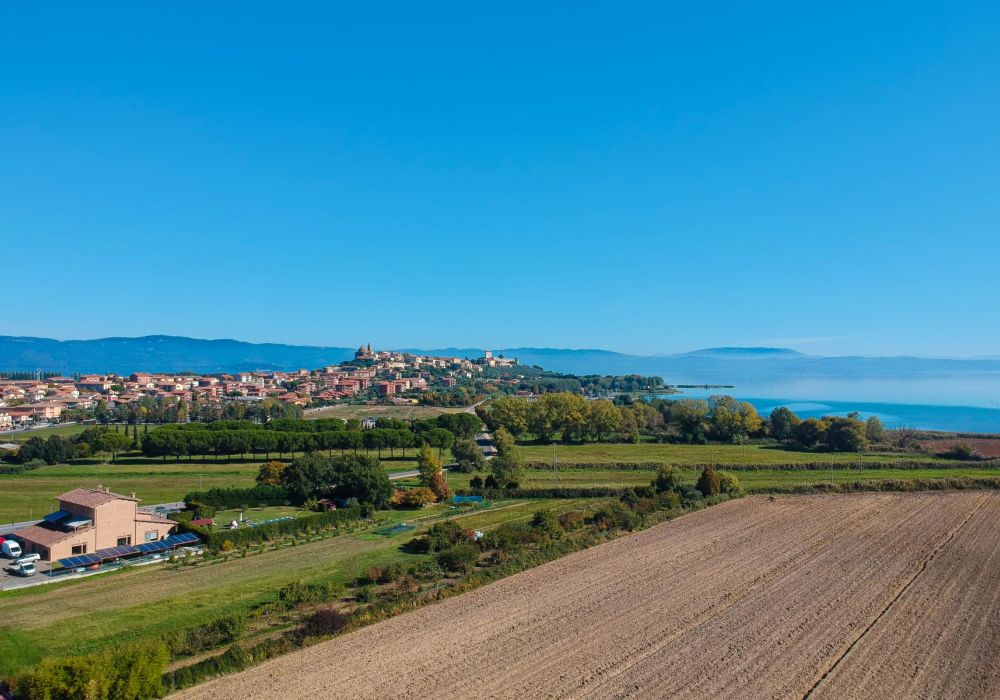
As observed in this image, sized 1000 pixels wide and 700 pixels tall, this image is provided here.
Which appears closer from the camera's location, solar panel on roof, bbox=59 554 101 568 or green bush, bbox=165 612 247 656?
green bush, bbox=165 612 247 656

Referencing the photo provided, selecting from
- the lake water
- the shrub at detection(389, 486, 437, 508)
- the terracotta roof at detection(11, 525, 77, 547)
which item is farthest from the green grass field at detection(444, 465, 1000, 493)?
the lake water

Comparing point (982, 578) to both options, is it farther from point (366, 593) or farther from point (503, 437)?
point (503, 437)

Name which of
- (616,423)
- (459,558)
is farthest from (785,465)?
(459,558)

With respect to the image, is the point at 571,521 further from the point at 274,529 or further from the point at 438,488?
the point at 274,529

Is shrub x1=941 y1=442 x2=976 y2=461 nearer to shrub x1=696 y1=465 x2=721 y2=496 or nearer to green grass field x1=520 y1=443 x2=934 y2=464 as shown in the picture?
green grass field x1=520 y1=443 x2=934 y2=464

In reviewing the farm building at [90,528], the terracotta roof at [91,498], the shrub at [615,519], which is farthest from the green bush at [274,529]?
the shrub at [615,519]

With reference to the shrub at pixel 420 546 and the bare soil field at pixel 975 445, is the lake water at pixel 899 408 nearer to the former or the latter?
the bare soil field at pixel 975 445
